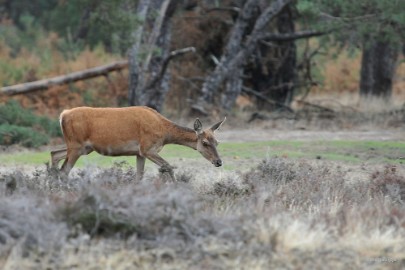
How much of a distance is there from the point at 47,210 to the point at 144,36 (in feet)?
59.5

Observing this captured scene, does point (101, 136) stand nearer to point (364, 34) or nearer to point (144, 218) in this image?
point (144, 218)

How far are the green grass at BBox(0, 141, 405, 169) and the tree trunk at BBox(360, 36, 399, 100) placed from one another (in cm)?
962

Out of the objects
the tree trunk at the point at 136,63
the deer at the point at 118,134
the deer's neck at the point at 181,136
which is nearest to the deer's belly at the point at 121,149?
the deer at the point at 118,134

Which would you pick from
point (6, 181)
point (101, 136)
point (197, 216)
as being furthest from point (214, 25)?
point (197, 216)

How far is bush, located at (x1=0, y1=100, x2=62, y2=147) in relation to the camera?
23.9 meters

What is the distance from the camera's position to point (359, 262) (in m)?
10.1

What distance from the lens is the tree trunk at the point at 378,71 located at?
32.9 metres

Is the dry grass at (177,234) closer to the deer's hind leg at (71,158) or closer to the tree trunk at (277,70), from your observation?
the deer's hind leg at (71,158)

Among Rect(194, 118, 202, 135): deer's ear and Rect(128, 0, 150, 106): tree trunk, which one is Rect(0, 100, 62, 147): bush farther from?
Rect(194, 118, 202, 135): deer's ear

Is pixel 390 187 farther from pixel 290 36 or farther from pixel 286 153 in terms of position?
pixel 290 36

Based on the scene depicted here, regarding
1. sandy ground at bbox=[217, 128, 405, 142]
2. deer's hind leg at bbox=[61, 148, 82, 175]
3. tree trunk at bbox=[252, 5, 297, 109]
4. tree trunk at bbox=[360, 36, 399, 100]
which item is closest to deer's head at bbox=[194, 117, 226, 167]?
deer's hind leg at bbox=[61, 148, 82, 175]

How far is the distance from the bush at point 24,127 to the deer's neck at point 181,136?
27.2ft

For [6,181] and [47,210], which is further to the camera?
[6,181]

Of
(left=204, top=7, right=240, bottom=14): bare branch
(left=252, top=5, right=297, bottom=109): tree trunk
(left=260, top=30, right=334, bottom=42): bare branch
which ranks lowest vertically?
(left=252, top=5, right=297, bottom=109): tree trunk
